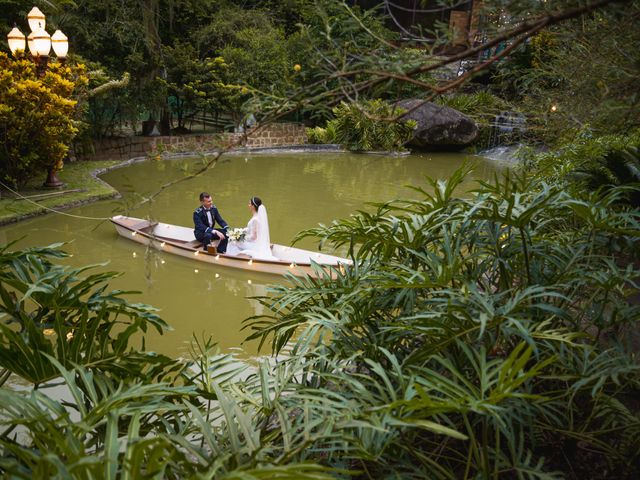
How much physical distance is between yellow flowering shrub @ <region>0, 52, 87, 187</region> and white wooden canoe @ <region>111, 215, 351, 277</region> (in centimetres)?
284

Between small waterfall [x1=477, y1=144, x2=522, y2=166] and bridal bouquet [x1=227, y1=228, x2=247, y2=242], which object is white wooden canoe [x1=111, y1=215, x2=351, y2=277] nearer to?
bridal bouquet [x1=227, y1=228, x2=247, y2=242]

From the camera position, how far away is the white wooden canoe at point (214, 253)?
281 inches

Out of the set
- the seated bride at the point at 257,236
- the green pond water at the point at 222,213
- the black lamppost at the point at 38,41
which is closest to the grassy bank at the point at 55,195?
the green pond water at the point at 222,213

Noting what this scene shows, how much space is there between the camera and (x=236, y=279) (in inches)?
288

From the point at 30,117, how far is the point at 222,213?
3831 mm

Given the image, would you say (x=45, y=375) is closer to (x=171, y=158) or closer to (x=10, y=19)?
(x=10, y=19)

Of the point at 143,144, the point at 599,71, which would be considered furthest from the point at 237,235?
the point at 143,144

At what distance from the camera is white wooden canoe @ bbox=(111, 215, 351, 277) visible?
23.4 feet

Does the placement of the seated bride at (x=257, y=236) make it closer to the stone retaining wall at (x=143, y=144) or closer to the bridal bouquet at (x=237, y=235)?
the bridal bouquet at (x=237, y=235)

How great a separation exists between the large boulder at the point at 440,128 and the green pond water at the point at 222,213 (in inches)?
31.0

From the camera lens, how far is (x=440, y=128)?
19938 millimetres

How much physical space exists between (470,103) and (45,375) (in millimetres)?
20881

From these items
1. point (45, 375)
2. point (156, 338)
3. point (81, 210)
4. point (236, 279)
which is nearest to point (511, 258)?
point (45, 375)

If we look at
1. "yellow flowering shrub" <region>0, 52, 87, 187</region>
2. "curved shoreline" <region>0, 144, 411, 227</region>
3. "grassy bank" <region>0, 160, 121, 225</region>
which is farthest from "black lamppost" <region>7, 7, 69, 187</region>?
"curved shoreline" <region>0, 144, 411, 227</region>
